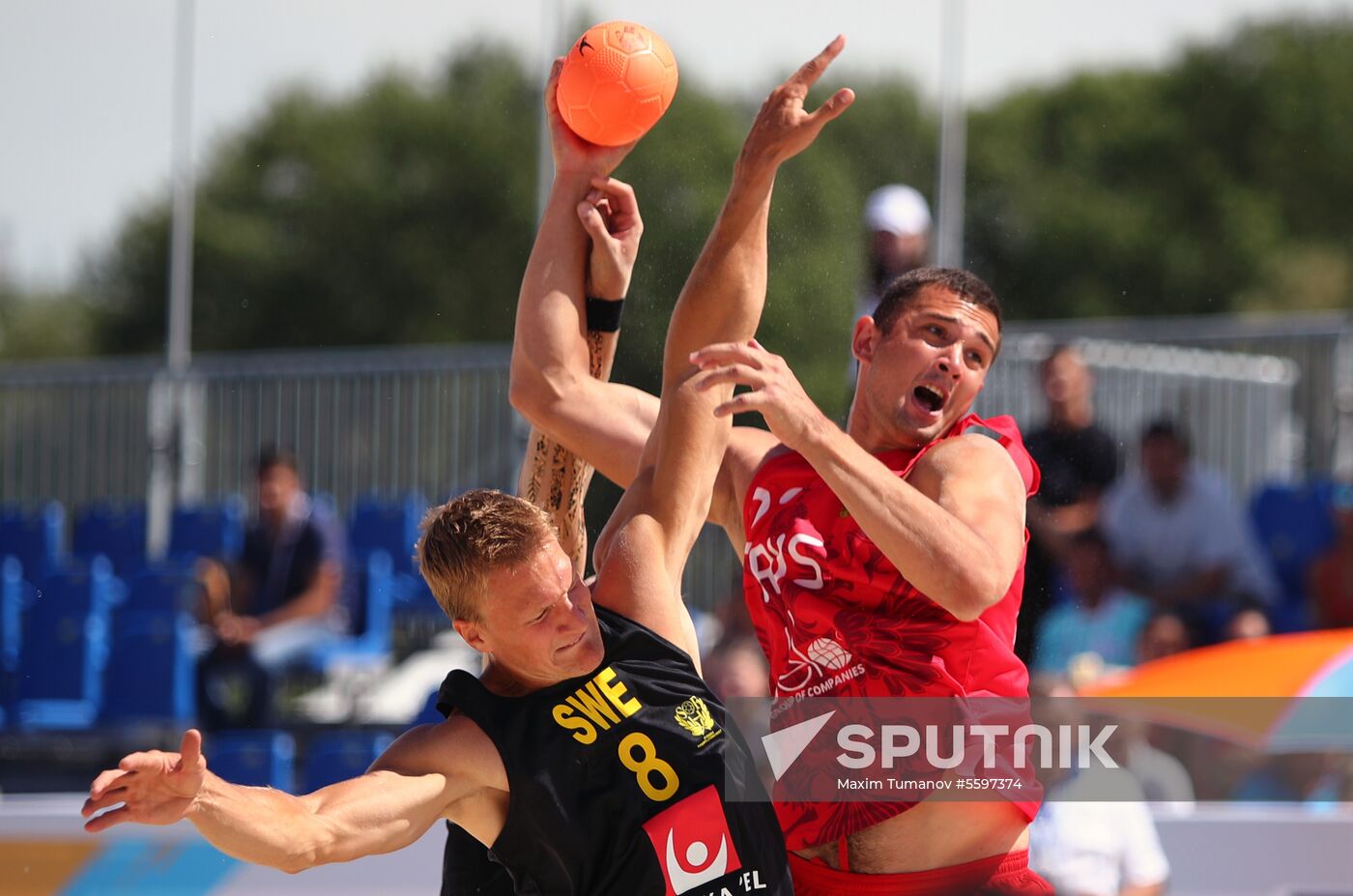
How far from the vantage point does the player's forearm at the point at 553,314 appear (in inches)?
127

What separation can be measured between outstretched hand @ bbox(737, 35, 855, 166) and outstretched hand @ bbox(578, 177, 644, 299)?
326 millimetres

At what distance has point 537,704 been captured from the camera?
8.80 feet

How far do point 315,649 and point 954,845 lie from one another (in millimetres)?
5472

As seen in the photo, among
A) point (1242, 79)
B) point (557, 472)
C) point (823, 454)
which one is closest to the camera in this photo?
point (823, 454)

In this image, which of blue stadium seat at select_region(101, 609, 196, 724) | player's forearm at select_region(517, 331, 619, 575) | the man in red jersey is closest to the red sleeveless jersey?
the man in red jersey

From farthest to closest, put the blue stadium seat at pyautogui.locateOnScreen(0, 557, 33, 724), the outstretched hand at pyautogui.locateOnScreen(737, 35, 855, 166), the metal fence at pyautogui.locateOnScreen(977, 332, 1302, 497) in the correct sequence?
the metal fence at pyautogui.locateOnScreen(977, 332, 1302, 497)
the blue stadium seat at pyautogui.locateOnScreen(0, 557, 33, 724)
the outstretched hand at pyautogui.locateOnScreen(737, 35, 855, 166)

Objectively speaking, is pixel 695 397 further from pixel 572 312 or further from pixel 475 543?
pixel 475 543

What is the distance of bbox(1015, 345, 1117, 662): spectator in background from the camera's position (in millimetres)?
3982

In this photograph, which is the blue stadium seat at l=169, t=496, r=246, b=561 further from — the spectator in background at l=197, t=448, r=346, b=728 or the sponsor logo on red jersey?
the sponsor logo on red jersey

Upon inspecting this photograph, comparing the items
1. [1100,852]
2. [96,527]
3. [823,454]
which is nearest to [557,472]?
[823,454]

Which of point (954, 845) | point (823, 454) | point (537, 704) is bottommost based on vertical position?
point (954, 845)

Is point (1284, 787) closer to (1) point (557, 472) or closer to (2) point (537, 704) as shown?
(1) point (557, 472)

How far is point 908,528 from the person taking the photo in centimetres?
245

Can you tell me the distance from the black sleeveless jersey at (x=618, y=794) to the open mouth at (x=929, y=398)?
652 millimetres
